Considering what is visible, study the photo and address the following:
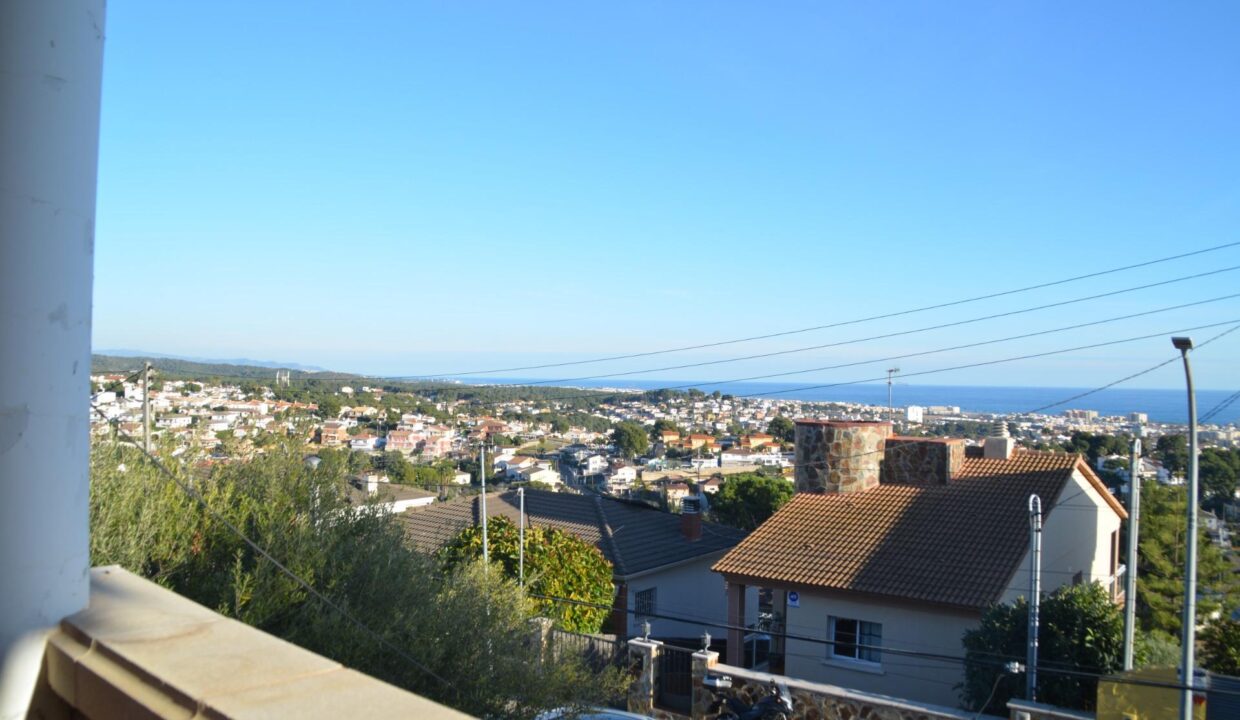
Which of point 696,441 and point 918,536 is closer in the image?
point 918,536

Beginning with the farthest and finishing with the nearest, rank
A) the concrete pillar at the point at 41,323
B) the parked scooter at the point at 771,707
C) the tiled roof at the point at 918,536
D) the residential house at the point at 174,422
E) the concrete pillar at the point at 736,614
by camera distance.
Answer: the concrete pillar at the point at 736,614, the tiled roof at the point at 918,536, the parked scooter at the point at 771,707, the residential house at the point at 174,422, the concrete pillar at the point at 41,323

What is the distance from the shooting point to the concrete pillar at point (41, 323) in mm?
2125

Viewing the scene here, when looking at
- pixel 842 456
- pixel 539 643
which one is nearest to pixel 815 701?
pixel 539 643

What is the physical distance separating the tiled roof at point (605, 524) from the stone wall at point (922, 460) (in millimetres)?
5415

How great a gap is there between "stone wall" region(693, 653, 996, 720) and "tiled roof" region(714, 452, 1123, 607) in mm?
3627

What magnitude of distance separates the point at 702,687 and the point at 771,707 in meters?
1.55

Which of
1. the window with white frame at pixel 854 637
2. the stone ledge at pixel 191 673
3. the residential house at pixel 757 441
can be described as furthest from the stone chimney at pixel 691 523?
the residential house at pixel 757 441

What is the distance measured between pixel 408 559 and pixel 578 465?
136 feet

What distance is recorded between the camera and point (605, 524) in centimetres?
2386

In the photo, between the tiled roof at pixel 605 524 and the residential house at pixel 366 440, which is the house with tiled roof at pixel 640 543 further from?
the residential house at pixel 366 440

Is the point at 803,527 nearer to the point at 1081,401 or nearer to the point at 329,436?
the point at 329,436

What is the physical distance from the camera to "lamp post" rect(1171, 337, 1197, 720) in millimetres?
11039

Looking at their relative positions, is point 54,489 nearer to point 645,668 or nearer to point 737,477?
point 645,668

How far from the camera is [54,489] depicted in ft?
7.19
